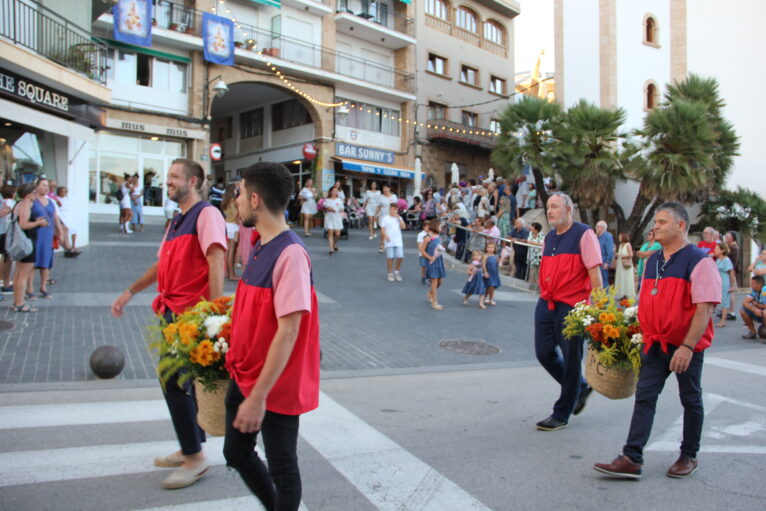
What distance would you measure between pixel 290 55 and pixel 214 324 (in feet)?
89.6

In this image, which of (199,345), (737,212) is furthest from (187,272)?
(737,212)

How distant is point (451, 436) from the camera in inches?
192

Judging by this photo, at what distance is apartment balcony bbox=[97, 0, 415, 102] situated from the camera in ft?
79.9

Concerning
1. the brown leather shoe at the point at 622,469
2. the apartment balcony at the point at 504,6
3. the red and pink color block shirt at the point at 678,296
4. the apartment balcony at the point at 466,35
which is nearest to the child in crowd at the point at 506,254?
the red and pink color block shirt at the point at 678,296

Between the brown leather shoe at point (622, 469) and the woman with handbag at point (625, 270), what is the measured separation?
9.37 metres

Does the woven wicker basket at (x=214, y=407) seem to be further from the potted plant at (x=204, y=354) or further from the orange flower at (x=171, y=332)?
the orange flower at (x=171, y=332)

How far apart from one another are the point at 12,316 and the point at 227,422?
22.2ft

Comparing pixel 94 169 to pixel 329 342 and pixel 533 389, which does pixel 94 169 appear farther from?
pixel 533 389

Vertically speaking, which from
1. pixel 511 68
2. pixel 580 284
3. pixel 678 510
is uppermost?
pixel 511 68

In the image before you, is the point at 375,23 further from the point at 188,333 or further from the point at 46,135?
the point at 188,333

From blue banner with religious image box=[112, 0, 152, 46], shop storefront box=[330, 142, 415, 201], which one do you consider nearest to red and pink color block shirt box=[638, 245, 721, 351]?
blue banner with religious image box=[112, 0, 152, 46]

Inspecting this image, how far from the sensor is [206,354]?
2.98 metres

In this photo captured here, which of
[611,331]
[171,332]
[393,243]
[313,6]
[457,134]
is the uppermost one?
[313,6]

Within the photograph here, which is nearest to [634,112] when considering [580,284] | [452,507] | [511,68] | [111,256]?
[511,68]
